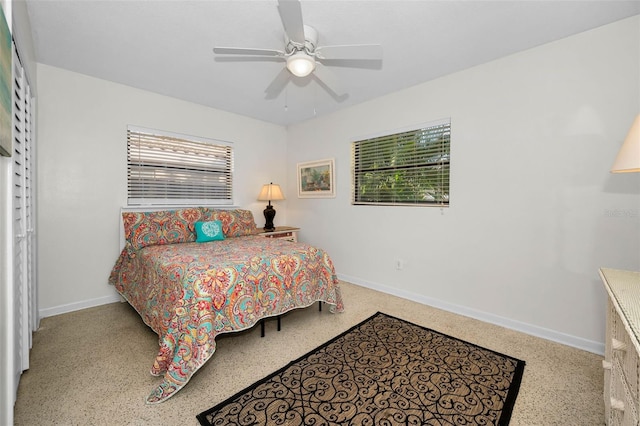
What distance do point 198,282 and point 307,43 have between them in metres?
1.88

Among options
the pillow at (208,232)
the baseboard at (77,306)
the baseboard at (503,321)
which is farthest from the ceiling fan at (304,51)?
the baseboard at (77,306)

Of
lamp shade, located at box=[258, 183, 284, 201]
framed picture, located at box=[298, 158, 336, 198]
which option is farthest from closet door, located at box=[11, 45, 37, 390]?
framed picture, located at box=[298, 158, 336, 198]

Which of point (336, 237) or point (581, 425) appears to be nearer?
point (581, 425)

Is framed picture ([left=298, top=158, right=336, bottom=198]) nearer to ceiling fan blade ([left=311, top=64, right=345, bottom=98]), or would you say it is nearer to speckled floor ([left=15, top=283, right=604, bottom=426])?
ceiling fan blade ([left=311, top=64, right=345, bottom=98])

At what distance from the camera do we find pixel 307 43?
2053mm

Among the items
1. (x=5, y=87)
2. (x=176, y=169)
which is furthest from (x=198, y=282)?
(x=176, y=169)

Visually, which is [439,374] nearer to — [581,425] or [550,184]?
[581,425]

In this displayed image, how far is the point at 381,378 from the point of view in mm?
1842

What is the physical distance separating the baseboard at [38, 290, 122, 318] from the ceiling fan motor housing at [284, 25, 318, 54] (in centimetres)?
326

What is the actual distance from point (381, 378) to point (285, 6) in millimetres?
2321

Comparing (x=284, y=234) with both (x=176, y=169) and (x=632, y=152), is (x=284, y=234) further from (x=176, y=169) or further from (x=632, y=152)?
(x=632, y=152)

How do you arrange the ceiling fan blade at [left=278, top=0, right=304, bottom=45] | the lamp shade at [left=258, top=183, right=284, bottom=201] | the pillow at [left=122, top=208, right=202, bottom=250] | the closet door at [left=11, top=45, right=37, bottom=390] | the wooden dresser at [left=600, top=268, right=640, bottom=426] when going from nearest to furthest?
the wooden dresser at [left=600, top=268, right=640, bottom=426], the ceiling fan blade at [left=278, top=0, right=304, bottom=45], the closet door at [left=11, top=45, right=37, bottom=390], the pillow at [left=122, top=208, right=202, bottom=250], the lamp shade at [left=258, top=183, right=284, bottom=201]

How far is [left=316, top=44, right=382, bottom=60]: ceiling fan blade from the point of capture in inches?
73.8

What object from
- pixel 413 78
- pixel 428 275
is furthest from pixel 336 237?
pixel 413 78
